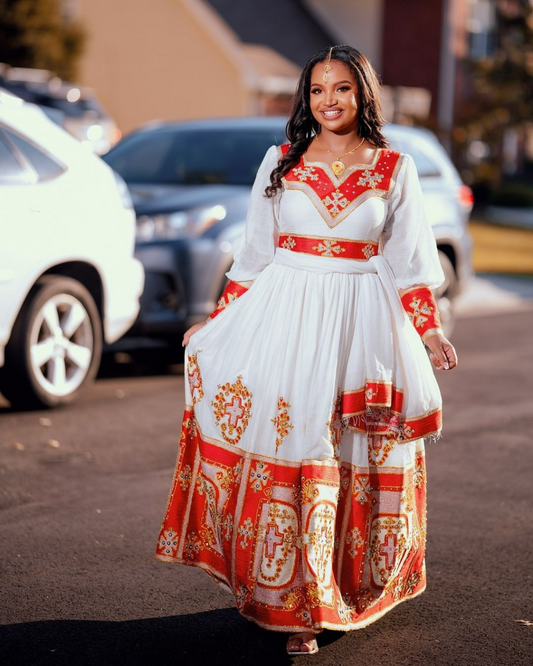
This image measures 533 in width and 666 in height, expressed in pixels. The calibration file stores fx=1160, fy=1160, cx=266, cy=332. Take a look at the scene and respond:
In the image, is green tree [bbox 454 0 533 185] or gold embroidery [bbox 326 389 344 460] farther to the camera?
green tree [bbox 454 0 533 185]

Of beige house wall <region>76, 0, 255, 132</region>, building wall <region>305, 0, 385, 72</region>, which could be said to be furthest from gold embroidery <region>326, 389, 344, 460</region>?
building wall <region>305, 0, 385, 72</region>

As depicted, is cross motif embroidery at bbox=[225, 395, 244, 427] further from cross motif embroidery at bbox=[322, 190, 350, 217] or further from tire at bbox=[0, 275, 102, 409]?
tire at bbox=[0, 275, 102, 409]

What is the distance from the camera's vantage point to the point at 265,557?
11.7ft

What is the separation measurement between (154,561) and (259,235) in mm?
1397

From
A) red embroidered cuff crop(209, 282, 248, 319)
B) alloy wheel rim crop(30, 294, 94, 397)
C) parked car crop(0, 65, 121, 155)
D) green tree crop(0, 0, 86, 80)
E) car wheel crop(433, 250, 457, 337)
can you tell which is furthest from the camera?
green tree crop(0, 0, 86, 80)

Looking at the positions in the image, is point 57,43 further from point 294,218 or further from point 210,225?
point 294,218

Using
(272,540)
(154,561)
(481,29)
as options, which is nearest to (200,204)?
(154,561)

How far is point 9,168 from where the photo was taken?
6.53 metres

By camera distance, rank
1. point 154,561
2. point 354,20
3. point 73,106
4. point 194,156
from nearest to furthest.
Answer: point 154,561
point 194,156
point 73,106
point 354,20

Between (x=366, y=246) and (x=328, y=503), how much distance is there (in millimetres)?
827

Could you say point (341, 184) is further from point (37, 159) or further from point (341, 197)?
point (37, 159)

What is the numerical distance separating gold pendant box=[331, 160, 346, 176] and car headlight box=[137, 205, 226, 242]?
4.25m

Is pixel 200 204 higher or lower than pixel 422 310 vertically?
lower

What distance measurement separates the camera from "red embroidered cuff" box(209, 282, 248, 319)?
386 centimetres
